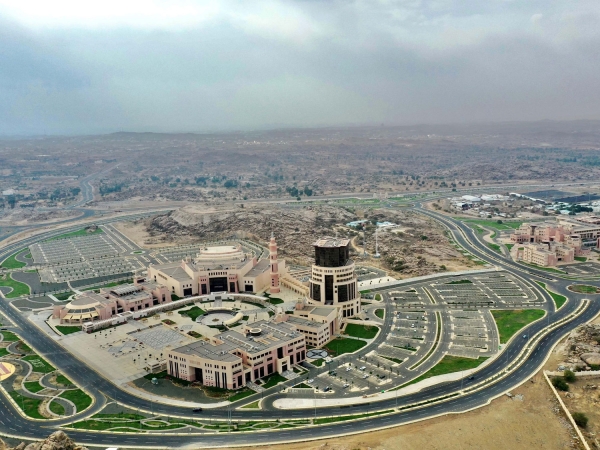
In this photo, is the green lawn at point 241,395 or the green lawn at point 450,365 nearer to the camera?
the green lawn at point 241,395

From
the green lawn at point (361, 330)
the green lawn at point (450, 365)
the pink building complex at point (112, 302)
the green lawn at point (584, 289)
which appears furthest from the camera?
the green lawn at point (584, 289)

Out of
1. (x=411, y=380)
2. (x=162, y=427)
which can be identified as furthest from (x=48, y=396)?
(x=411, y=380)

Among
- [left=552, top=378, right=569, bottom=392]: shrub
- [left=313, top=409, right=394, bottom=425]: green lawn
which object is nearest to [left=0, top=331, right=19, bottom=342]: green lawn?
[left=313, top=409, right=394, bottom=425]: green lawn

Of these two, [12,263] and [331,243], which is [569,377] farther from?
[12,263]

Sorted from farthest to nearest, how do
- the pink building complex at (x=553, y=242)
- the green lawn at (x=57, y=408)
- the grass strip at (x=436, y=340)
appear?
the pink building complex at (x=553, y=242) < the grass strip at (x=436, y=340) < the green lawn at (x=57, y=408)

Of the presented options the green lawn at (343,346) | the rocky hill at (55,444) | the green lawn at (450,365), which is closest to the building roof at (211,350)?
the green lawn at (343,346)

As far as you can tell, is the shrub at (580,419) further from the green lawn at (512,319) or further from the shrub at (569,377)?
the green lawn at (512,319)

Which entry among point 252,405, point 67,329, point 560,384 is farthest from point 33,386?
point 560,384

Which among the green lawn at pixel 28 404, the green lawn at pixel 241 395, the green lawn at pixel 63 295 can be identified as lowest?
the green lawn at pixel 63 295
